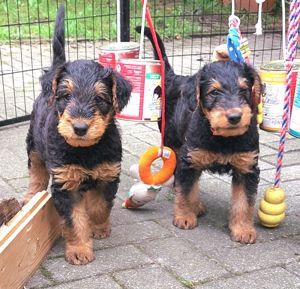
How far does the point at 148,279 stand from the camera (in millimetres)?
3014

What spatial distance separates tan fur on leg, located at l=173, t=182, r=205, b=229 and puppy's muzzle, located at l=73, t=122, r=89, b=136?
40.0 inches

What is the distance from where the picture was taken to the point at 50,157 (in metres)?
3.21

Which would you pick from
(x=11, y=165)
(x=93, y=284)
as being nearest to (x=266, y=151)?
(x=11, y=165)

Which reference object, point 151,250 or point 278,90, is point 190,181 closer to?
point 151,250

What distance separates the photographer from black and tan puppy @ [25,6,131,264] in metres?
2.91

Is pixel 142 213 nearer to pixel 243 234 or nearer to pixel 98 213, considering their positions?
pixel 98 213

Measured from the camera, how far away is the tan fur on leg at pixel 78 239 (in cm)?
318

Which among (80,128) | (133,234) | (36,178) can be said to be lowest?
(133,234)

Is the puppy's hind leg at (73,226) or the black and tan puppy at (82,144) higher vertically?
the black and tan puppy at (82,144)

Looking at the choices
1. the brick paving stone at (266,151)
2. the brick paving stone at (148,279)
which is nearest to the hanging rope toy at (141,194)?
the brick paving stone at (148,279)

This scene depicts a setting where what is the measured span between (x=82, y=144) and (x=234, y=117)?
83cm

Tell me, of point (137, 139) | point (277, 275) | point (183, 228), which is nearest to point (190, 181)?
point (183, 228)

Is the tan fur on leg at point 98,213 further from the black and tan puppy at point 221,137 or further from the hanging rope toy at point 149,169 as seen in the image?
the black and tan puppy at point 221,137

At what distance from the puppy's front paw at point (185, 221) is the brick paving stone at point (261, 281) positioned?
0.65 m
